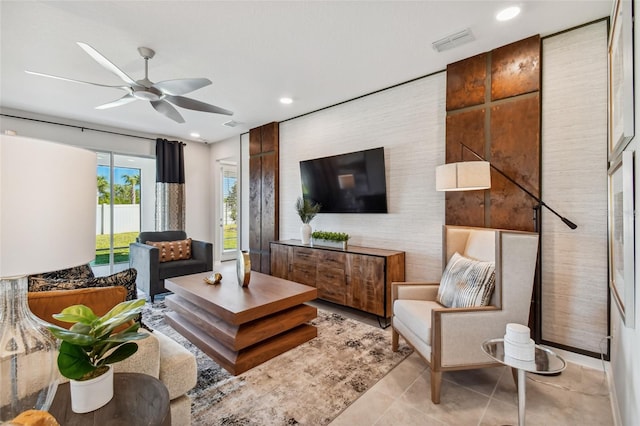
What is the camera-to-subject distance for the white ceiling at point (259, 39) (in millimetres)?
2146

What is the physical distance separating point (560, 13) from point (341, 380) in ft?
10.4

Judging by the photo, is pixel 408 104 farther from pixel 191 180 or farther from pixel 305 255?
pixel 191 180

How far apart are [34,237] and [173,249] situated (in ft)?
12.6

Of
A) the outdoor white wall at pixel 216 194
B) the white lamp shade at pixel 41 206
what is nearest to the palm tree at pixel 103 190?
the outdoor white wall at pixel 216 194

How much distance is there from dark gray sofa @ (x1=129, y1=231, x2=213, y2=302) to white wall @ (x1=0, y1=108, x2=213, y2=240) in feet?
5.77

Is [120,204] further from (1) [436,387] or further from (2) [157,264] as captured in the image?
(1) [436,387]

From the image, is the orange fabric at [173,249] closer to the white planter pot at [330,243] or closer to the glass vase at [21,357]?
the white planter pot at [330,243]

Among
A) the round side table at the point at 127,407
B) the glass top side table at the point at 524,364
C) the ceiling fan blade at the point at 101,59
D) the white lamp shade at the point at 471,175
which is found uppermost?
the ceiling fan blade at the point at 101,59

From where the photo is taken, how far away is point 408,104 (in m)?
3.37

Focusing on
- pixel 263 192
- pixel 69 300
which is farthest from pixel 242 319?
pixel 263 192

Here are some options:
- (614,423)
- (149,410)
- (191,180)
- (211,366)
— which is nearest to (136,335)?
(149,410)

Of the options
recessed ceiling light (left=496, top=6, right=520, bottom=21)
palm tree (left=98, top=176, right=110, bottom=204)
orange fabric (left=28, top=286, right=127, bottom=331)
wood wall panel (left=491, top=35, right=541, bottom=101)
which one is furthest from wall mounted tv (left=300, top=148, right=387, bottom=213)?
palm tree (left=98, top=176, right=110, bottom=204)

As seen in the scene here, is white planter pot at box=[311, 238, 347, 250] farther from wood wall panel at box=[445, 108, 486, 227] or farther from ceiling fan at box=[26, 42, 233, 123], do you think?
ceiling fan at box=[26, 42, 233, 123]

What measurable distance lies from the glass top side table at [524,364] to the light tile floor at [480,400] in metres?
0.38
